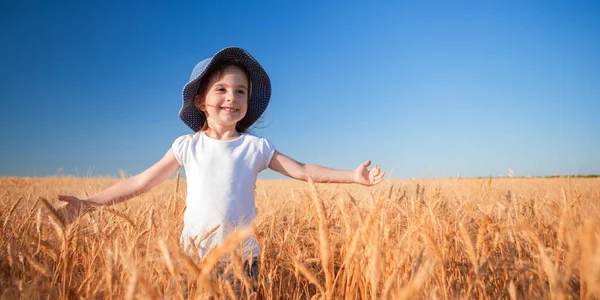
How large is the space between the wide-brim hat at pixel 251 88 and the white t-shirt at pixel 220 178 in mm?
342

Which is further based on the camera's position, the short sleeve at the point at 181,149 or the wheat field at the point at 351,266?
the short sleeve at the point at 181,149

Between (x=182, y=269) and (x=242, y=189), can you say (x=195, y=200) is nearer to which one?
(x=242, y=189)

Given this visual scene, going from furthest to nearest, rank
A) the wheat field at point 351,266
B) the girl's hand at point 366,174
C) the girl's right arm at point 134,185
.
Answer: the girl's right arm at point 134,185 < the girl's hand at point 366,174 < the wheat field at point 351,266

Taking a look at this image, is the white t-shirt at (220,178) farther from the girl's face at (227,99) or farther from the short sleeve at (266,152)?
the girl's face at (227,99)

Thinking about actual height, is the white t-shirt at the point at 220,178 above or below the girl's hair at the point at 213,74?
below

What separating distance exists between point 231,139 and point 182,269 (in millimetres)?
1068

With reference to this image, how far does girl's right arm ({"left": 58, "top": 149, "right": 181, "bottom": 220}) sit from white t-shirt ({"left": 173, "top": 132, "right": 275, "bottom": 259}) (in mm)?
102

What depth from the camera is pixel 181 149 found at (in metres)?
1.98

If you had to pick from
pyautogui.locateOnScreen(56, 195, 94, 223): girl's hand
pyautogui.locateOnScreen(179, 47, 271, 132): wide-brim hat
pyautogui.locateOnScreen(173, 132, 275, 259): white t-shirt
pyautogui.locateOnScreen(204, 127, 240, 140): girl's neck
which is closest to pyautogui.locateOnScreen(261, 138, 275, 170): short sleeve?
pyautogui.locateOnScreen(173, 132, 275, 259): white t-shirt

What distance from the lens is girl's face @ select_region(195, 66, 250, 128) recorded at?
1.95 meters

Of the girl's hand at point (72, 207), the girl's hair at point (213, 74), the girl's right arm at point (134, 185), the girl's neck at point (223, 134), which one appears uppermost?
the girl's hair at point (213, 74)

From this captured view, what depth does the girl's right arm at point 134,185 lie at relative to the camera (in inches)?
73.7

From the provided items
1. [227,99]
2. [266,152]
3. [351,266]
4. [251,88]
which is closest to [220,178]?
[266,152]

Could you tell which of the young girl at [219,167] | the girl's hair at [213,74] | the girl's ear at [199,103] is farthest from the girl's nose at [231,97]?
the girl's ear at [199,103]
